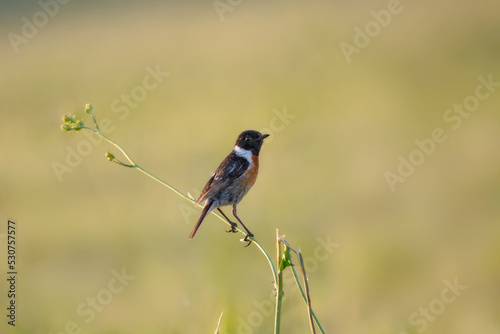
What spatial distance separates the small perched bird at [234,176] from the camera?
3.84m

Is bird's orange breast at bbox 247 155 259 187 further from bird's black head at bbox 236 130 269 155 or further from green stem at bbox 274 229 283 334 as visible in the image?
green stem at bbox 274 229 283 334

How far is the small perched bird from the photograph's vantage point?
12.6 ft

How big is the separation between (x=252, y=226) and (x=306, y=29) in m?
8.20

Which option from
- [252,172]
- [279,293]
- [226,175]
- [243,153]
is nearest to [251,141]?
[243,153]

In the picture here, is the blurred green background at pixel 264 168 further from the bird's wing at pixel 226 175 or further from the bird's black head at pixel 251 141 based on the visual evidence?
the bird's black head at pixel 251 141

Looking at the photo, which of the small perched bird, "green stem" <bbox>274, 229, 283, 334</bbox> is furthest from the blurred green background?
"green stem" <bbox>274, 229, 283, 334</bbox>

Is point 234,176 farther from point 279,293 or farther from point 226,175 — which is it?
point 279,293

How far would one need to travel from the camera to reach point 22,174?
9.59 metres

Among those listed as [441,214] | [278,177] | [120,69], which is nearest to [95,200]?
[278,177]

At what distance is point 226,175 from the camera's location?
3.91 m

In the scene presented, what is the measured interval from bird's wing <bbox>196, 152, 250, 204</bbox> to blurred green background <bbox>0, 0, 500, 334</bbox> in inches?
24.8

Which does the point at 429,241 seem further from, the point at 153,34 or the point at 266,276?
the point at 153,34

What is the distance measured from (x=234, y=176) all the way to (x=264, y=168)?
16.4ft

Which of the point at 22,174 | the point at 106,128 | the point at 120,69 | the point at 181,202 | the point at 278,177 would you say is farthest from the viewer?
the point at 120,69
